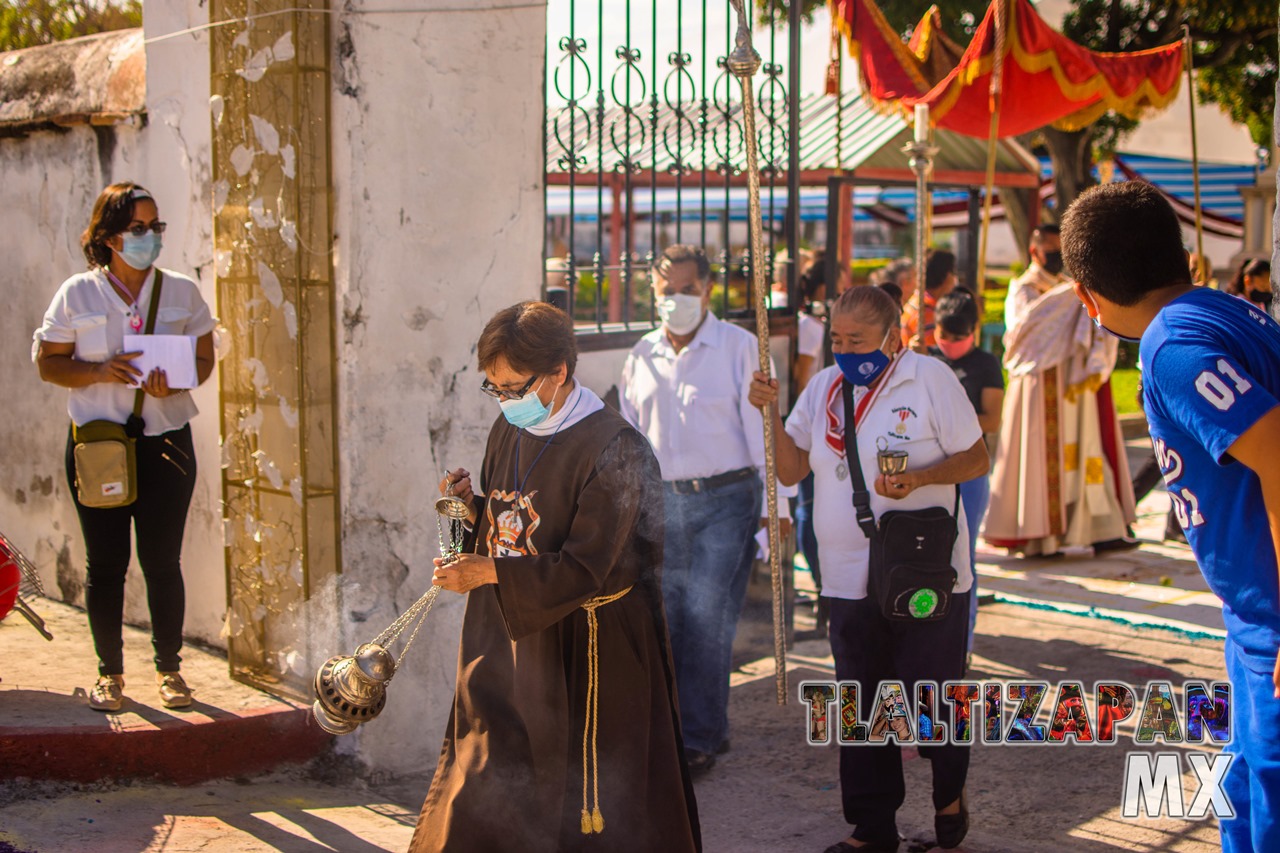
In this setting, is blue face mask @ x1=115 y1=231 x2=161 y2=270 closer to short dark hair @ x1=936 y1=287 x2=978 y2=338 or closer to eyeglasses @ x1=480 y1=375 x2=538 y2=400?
eyeglasses @ x1=480 y1=375 x2=538 y2=400

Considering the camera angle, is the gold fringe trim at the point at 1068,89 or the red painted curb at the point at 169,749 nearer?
the red painted curb at the point at 169,749

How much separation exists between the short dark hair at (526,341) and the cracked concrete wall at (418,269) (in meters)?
1.38

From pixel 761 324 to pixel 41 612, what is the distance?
3.72 metres

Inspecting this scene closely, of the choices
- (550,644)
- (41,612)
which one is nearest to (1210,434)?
(550,644)

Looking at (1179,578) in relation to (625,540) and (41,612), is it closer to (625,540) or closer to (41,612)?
(625,540)

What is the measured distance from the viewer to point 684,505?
5.43 meters

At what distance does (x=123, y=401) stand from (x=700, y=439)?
221 centimetres

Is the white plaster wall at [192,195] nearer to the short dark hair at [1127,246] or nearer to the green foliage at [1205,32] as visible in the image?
the short dark hair at [1127,246]

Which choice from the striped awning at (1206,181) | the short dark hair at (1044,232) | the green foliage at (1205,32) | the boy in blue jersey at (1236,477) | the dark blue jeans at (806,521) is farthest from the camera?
the striped awning at (1206,181)

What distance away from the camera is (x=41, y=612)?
20.0ft

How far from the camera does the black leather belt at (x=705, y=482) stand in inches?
212

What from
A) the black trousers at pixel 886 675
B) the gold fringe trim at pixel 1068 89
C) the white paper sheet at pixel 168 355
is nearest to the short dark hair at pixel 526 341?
the black trousers at pixel 886 675

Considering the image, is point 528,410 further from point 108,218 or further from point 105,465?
point 108,218

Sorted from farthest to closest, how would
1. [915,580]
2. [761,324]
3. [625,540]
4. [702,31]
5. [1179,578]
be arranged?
[1179,578]
[702,31]
[761,324]
[915,580]
[625,540]
